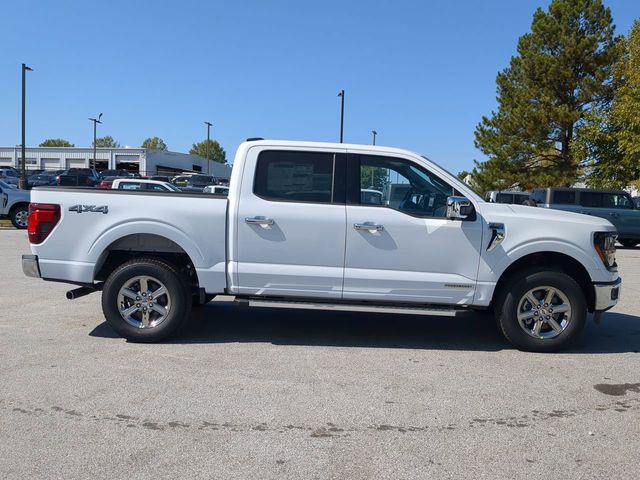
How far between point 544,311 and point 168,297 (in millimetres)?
3771

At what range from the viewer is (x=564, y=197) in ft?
60.7

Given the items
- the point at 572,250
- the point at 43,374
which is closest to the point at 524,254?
the point at 572,250

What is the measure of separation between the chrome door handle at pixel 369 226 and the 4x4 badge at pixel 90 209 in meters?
2.48

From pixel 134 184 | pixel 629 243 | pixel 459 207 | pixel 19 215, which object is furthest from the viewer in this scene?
pixel 629 243

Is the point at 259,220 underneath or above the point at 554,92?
underneath

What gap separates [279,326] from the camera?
21.5 feet

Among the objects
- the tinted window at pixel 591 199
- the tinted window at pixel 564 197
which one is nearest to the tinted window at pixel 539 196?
the tinted window at pixel 564 197

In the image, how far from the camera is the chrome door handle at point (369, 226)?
215 inches

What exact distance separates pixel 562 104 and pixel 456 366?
91.7 feet

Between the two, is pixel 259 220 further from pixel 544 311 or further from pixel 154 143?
pixel 154 143

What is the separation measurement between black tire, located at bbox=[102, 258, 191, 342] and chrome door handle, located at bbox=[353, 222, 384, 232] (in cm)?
185

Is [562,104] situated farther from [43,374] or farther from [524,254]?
[43,374]

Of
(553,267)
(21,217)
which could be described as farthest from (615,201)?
(21,217)

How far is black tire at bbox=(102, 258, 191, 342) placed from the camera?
18.4 ft
